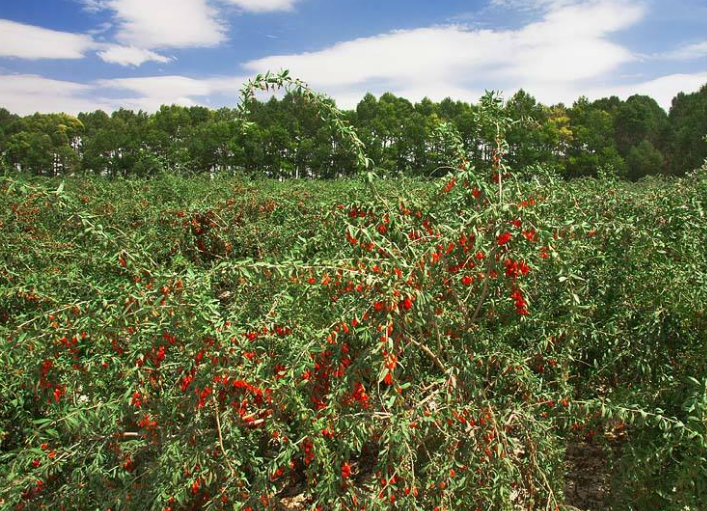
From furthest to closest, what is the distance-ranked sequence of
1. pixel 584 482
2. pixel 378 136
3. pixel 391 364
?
1. pixel 378 136
2. pixel 584 482
3. pixel 391 364

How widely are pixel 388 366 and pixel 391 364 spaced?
0.02 m

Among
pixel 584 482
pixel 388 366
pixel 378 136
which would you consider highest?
pixel 378 136

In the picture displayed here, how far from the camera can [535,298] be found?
3.27 m

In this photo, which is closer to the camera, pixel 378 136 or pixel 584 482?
pixel 584 482

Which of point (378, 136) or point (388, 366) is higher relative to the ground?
point (378, 136)

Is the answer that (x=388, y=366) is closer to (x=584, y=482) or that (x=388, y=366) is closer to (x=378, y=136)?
(x=584, y=482)

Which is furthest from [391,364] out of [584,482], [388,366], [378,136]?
[378,136]

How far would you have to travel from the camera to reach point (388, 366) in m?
2.00

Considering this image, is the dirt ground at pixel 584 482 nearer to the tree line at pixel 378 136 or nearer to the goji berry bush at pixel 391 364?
the goji berry bush at pixel 391 364

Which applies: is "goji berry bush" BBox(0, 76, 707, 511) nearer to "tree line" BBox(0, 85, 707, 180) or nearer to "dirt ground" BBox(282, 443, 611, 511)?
"dirt ground" BBox(282, 443, 611, 511)

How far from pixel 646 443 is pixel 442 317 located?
43.3 inches

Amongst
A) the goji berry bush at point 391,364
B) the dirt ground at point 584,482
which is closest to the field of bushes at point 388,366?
the goji berry bush at point 391,364

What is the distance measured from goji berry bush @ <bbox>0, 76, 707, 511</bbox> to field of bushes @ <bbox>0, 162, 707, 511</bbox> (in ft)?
0.05

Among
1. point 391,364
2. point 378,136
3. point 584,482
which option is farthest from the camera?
point 378,136
